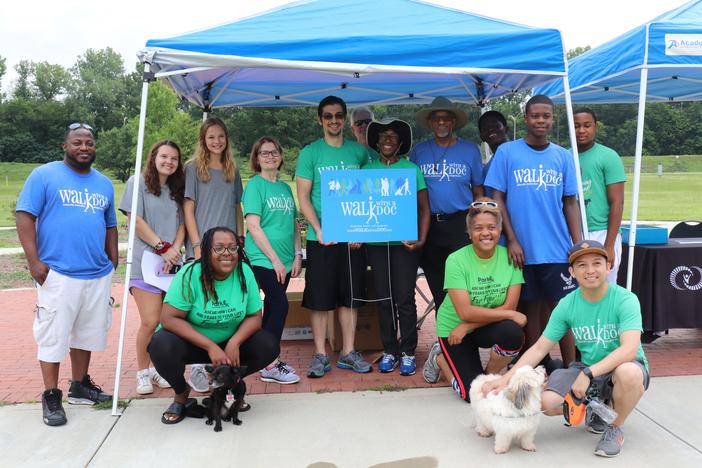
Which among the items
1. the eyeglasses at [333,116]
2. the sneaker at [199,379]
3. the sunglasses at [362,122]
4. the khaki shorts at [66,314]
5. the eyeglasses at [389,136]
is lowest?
the sneaker at [199,379]

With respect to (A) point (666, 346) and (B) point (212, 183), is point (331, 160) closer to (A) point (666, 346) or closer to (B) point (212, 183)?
(B) point (212, 183)

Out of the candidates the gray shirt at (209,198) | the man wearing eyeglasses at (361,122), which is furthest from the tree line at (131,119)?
the gray shirt at (209,198)

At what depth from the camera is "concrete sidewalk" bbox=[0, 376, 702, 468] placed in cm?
324

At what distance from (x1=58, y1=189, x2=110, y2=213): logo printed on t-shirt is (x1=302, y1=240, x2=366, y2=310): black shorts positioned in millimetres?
1533

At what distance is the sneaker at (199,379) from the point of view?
150 inches

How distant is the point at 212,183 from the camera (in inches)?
176

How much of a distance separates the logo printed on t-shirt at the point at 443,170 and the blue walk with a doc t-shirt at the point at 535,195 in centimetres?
52

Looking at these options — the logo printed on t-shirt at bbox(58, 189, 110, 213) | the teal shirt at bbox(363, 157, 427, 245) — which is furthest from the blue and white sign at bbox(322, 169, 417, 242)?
the logo printed on t-shirt at bbox(58, 189, 110, 213)

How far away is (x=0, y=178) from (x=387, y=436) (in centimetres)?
6201

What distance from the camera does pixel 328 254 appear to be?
4.69 m

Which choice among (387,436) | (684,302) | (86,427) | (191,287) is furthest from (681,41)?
(86,427)

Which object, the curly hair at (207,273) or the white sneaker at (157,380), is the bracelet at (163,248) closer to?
the curly hair at (207,273)

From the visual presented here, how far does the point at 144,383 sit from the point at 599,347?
3076 millimetres

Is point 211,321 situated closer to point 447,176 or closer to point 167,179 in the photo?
point 167,179
